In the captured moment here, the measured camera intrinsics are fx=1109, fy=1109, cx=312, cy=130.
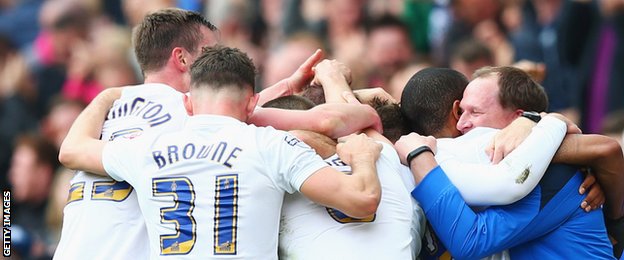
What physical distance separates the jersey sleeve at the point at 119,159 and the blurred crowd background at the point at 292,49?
13.0ft

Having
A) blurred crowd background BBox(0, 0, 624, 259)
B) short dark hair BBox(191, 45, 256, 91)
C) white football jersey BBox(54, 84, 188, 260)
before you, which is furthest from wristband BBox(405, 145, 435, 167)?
blurred crowd background BBox(0, 0, 624, 259)

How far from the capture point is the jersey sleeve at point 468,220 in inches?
199

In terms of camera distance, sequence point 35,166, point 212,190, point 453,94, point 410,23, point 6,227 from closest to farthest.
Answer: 1. point 212,190
2. point 453,94
3. point 6,227
4. point 410,23
5. point 35,166

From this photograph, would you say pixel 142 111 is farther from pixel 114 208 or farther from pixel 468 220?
pixel 468 220

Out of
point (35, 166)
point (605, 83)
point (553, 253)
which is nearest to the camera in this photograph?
point (553, 253)

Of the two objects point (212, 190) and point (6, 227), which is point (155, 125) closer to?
point (212, 190)

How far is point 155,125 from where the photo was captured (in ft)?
17.6

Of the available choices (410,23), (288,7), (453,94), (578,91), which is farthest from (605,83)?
(453,94)

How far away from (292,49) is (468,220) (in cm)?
683

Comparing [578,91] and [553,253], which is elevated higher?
[578,91]

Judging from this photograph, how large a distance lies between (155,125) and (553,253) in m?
1.98

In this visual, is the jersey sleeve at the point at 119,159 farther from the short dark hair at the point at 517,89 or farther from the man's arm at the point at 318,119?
the short dark hair at the point at 517,89

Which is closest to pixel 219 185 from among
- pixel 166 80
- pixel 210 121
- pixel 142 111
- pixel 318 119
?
pixel 210 121

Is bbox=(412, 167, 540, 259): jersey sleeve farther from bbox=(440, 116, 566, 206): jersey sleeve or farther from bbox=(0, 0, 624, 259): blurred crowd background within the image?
bbox=(0, 0, 624, 259): blurred crowd background
